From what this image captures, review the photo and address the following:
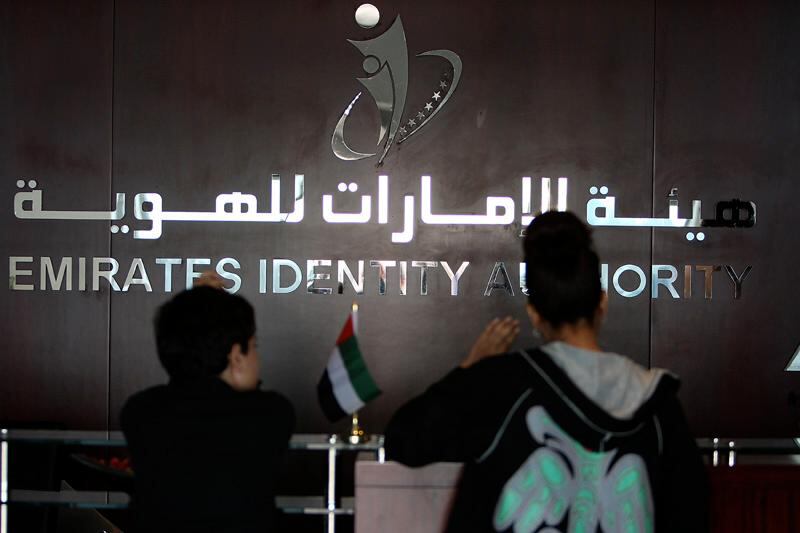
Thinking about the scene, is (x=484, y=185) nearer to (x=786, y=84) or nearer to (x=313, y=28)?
(x=313, y=28)

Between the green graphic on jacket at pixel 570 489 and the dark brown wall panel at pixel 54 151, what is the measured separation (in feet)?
9.20

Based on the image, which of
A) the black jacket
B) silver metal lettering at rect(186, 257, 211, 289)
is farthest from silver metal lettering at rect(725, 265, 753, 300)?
the black jacket

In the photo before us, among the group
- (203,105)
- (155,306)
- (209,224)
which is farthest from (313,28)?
(155,306)

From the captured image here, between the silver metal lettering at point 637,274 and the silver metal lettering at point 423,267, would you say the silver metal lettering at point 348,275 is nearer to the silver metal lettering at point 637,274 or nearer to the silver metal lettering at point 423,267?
the silver metal lettering at point 423,267

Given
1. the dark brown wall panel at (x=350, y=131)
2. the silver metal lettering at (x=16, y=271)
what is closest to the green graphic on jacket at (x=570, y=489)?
the dark brown wall panel at (x=350, y=131)

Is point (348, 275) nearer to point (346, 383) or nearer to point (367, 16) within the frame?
point (367, 16)

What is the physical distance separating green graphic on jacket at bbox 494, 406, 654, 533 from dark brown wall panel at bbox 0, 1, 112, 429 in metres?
2.80

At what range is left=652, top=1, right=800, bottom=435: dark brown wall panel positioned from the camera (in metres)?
3.94

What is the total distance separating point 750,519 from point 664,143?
2.12 m

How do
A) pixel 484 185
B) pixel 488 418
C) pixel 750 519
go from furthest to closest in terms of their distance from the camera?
pixel 484 185 → pixel 750 519 → pixel 488 418

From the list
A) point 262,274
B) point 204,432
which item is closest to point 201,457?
point 204,432

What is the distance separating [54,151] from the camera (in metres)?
3.91

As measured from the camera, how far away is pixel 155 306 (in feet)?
12.8

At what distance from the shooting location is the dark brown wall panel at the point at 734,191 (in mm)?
3936
